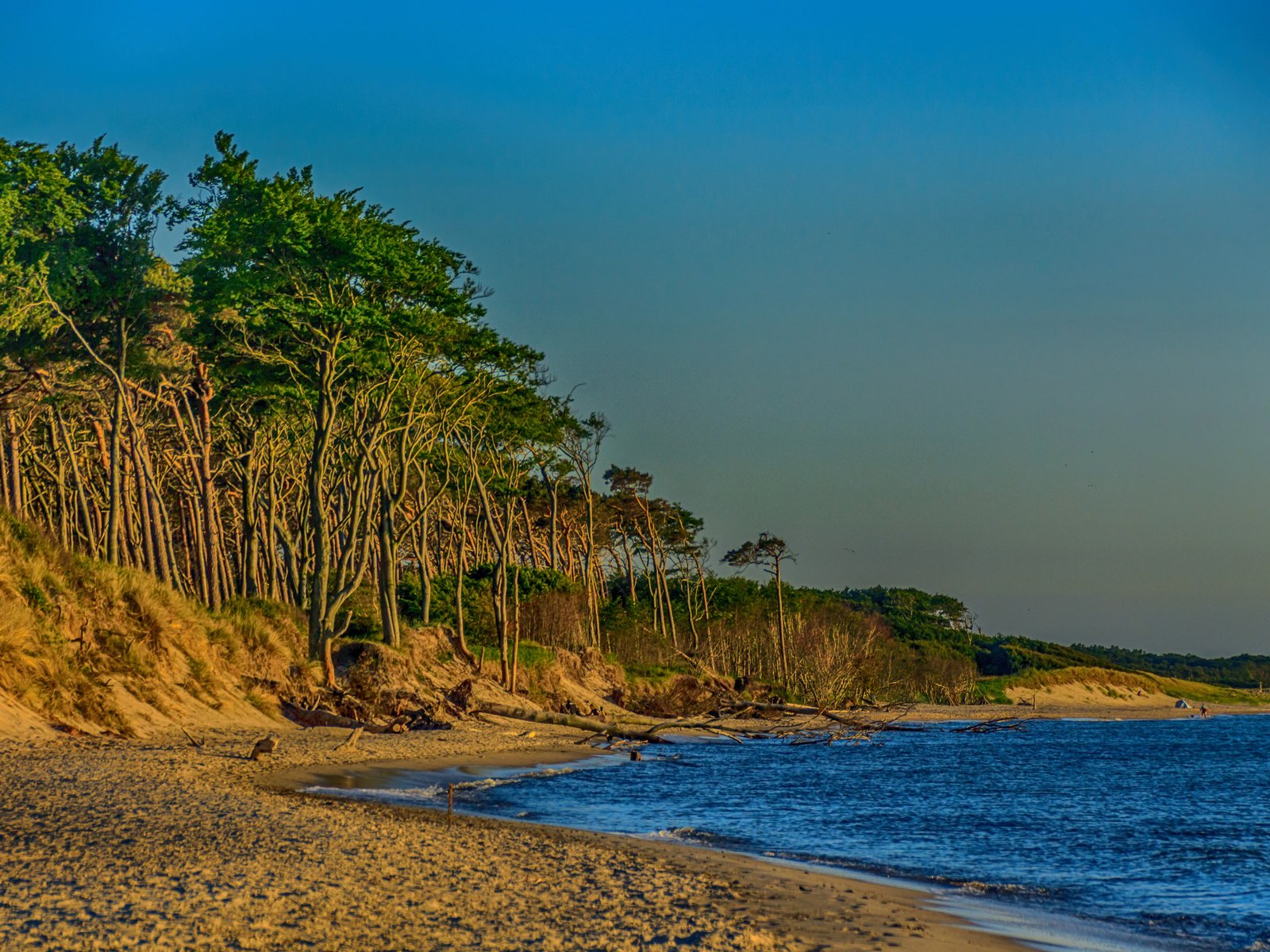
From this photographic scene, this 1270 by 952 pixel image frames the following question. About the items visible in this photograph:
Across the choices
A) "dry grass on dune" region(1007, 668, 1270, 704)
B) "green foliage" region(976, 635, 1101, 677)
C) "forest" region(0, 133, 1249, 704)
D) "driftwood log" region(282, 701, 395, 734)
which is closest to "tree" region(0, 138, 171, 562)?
"forest" region(0, 133, 1249, 704)

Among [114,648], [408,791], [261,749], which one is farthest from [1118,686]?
[261,749]

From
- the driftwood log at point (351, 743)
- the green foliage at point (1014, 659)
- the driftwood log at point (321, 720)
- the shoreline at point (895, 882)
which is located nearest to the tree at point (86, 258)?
the driftwood log at point (321, 720)

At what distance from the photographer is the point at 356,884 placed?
9.29m

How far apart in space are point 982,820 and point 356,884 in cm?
1527

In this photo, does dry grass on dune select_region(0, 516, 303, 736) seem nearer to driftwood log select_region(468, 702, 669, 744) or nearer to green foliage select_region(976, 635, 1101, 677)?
driftwood log select_region(468, 702, 669, 744)

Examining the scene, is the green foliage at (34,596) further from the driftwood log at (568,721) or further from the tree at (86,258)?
the driftwood log at (568,721)

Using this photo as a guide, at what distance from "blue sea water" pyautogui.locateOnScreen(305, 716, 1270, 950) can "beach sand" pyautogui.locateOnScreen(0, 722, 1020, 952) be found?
78.0 inches

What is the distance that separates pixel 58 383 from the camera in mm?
34312

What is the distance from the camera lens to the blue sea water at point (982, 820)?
12.8m

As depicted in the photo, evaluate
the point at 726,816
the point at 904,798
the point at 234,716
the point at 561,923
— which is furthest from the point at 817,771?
the point at 561,923

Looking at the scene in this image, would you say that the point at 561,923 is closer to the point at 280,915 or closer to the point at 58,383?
the point at 280,915

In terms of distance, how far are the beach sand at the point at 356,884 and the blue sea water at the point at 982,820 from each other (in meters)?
1.98

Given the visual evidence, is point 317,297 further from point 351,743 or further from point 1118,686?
point 1118,686

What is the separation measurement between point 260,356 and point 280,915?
25.6 meters
